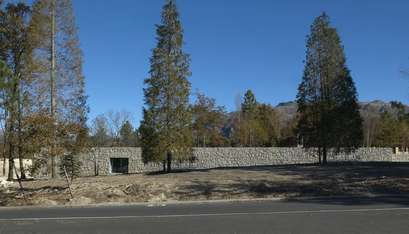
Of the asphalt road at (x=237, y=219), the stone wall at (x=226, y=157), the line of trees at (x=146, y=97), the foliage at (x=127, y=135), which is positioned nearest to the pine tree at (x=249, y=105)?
the foliage at (x=127, y=135)

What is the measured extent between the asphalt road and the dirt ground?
10.2ft

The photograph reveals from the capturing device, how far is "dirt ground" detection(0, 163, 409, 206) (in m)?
21.9

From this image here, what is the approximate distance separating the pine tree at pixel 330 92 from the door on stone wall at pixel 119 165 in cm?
1976

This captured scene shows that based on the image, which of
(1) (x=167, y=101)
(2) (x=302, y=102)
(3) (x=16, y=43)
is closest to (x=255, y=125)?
(2) (x=302, y=102)

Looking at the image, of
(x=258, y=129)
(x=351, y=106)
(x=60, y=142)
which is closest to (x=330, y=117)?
(x=351, y=106)

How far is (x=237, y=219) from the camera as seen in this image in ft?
46.6

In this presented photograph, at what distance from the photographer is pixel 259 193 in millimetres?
22062

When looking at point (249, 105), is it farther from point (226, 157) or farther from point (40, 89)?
point (40, 89)

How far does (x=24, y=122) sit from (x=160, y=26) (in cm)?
1077

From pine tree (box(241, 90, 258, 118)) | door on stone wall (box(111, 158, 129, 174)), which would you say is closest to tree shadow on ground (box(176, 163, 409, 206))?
door on stone wall (box(111, 158, 129, 174))

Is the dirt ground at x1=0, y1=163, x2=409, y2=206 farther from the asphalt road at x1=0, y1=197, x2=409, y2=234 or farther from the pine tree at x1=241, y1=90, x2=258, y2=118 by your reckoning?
the pine tree at x1=241, y1=90, x2=258, y2=118

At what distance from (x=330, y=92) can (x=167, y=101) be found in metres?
10.8

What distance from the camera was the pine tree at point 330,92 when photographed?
3531 centimetres

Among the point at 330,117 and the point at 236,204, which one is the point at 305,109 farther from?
the point at 236,204
